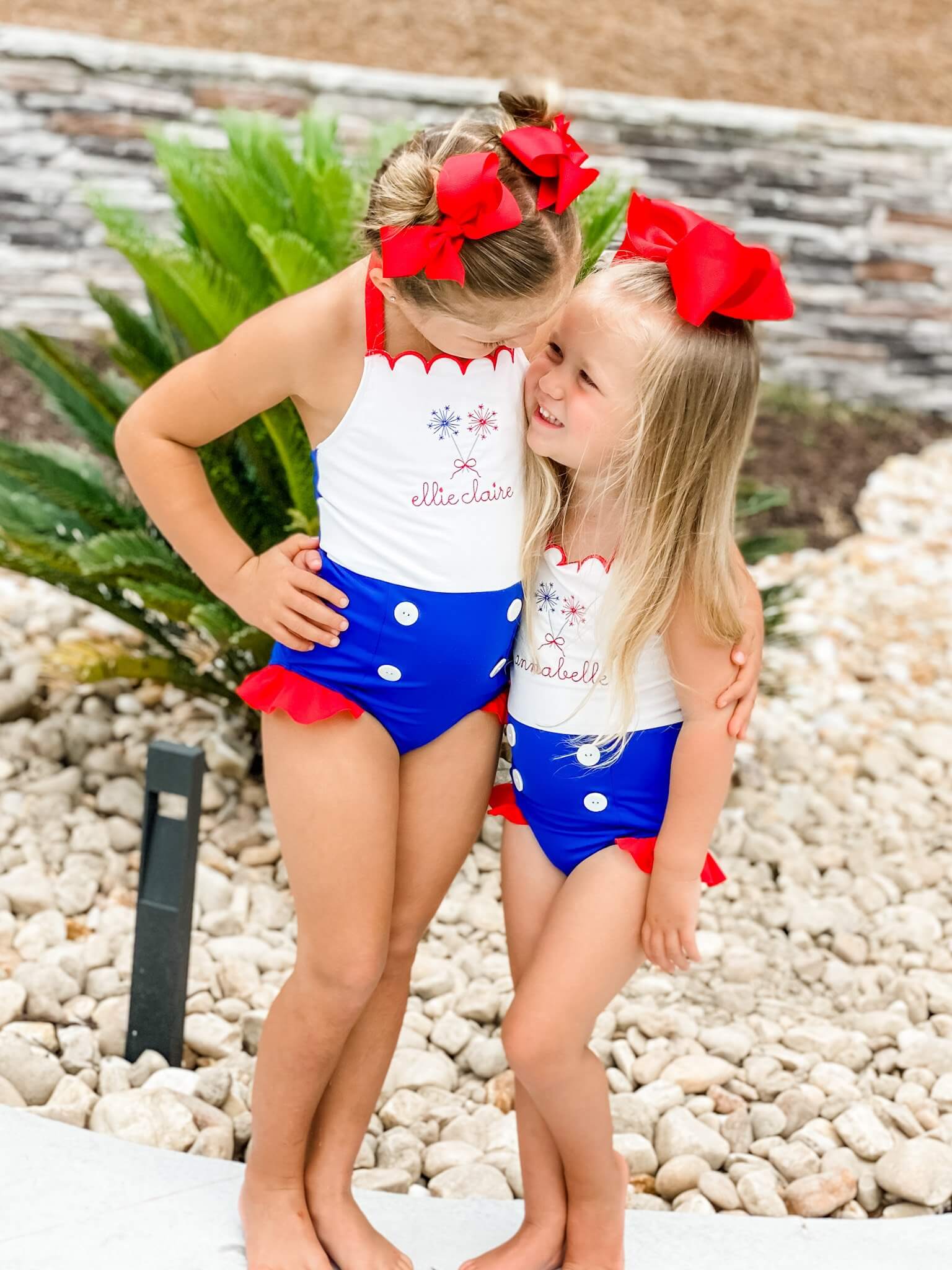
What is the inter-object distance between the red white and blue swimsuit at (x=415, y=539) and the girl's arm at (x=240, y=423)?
0.13 ft

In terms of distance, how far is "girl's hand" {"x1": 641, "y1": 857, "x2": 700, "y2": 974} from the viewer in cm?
173

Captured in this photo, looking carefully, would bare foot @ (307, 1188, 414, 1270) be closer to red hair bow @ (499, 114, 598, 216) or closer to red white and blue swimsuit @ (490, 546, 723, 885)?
red white and blue swimsuit @ (490, 546, 723, 885)

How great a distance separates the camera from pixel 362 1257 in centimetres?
185

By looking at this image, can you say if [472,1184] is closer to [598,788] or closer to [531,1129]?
[531,1129]

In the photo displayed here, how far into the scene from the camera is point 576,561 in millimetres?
1750

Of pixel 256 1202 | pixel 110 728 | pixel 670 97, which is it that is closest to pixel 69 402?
pixel 110 728

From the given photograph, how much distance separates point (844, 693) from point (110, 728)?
2.13 m

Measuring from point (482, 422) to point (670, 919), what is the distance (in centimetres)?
68

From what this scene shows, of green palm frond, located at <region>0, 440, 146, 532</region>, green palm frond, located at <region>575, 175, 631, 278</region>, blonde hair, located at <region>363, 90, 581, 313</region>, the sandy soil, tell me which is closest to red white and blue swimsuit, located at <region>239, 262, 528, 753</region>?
blonde hair, located at <region>363, 90, 581, 313</region>

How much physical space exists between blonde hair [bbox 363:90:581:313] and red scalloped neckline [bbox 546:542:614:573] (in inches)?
13.8

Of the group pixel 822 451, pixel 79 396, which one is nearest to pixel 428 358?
pixel 79 396

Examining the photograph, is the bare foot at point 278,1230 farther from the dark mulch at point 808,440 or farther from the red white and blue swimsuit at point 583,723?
the dark mulch at point 808,440

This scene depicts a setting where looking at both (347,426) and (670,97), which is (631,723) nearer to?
(347,426)

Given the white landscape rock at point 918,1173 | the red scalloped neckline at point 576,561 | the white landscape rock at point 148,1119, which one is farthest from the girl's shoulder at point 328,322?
the white landscape rock at point 918,1173
